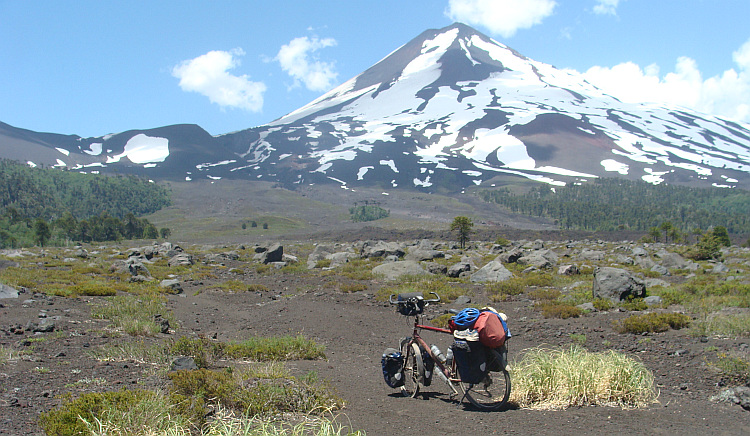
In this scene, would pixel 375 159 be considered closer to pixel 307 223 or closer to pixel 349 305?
pixel 307 223

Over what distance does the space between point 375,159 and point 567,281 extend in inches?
6700

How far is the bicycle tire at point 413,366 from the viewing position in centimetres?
548

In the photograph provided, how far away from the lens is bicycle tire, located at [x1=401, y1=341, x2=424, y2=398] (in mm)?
5477

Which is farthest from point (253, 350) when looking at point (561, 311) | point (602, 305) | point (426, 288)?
point (426, 288)

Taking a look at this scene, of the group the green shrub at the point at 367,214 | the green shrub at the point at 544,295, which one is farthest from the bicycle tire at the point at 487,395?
the green shrub at the point at 367,214

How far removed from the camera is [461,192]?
477 feet

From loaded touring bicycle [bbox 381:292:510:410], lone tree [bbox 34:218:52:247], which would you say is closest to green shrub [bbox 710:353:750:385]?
loaded touring bicycle [bbox 381:292:510:410]

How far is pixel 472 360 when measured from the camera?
5012 mm

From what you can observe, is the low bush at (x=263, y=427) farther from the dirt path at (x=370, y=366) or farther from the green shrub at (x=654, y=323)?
the green shrub at (x=654, y=323)

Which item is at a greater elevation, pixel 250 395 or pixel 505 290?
pixel 250 395

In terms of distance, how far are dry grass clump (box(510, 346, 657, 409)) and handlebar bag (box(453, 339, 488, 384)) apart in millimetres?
647

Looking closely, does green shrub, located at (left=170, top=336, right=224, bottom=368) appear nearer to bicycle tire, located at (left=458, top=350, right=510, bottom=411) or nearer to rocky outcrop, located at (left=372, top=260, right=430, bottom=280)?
bicycle tire, located at (left=458, top=350, right=510, bottom=411)

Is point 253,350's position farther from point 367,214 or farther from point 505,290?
point 367,214

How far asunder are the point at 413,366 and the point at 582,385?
6.13 feet
